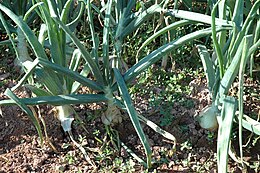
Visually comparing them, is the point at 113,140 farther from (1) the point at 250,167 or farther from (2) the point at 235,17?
(2) the point at 235,17

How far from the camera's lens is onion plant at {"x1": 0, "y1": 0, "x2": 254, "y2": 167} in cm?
155

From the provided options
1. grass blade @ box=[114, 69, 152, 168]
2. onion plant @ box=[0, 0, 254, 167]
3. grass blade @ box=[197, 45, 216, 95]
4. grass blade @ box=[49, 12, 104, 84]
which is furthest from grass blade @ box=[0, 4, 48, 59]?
grass blade @ box=[197, 45, 216, 95]

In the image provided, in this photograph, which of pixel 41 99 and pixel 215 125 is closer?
pixel 41 99

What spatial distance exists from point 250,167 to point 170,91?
431 mm

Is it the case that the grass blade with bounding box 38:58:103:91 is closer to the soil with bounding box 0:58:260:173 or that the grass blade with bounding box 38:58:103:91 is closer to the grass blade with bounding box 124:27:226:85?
the grass blade with bounding box 124:27:226:85

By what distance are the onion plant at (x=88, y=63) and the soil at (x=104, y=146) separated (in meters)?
0.08

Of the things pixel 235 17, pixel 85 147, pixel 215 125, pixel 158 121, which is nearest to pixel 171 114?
pixel 158 121

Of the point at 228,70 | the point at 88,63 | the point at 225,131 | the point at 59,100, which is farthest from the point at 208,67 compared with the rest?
the point at 59,100

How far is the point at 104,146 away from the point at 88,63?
337 mm

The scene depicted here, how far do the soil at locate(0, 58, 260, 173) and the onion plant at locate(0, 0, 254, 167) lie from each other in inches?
3.0

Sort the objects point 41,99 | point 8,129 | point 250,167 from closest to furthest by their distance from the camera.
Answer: point 41,99 → point 250,167 → point 8,129

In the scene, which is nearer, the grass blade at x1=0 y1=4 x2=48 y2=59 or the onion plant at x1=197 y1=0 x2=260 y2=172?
the onion plant at x1=197 y1=0 x2=260 y2=172

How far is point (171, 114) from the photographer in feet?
6.11

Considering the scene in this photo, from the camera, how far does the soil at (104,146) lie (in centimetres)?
174
